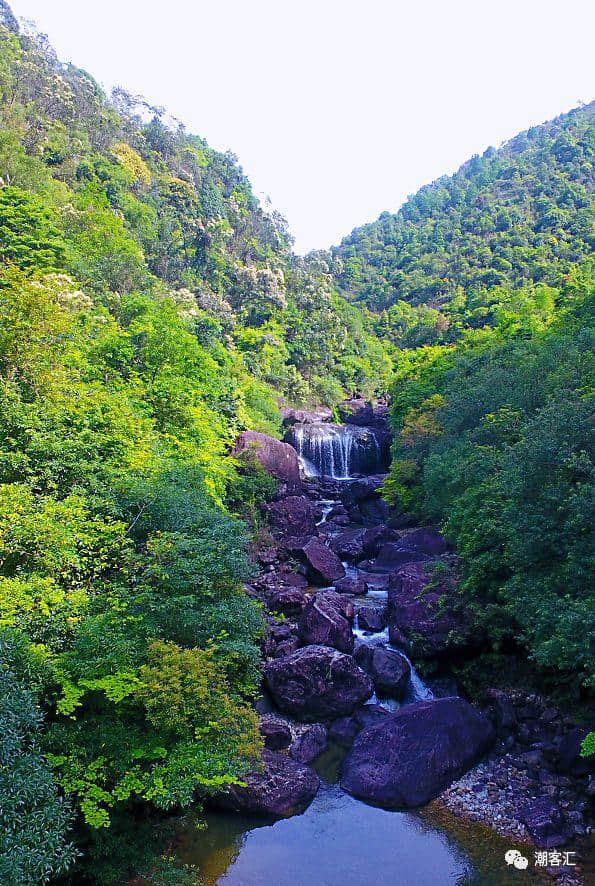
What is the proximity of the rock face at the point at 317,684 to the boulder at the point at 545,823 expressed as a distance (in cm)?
478

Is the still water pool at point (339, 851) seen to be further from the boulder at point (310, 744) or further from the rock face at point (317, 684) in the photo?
the rock face at point (317, 684)

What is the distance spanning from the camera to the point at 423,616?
16.3 meters

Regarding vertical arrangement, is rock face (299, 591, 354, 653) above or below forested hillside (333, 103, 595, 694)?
below

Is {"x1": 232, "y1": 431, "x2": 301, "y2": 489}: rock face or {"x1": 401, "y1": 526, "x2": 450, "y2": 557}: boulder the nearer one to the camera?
{"x1": 401, "y1": 526, "x2": 450, "y2": 557}: boulder

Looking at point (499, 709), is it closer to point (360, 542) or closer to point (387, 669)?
point (387, 669)

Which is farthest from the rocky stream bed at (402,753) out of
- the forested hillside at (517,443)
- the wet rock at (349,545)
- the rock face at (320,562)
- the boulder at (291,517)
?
the boulder at (291,517)

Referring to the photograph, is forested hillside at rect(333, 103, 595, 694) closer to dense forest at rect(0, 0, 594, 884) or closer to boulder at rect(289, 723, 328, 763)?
dense forest at rect(0, 0, 594, 884)

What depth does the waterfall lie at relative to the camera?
128 feet

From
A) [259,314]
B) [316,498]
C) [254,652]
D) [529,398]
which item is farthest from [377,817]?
[259,314]

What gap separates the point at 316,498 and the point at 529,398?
17.1m

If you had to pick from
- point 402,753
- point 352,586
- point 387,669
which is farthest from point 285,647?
point 352,586

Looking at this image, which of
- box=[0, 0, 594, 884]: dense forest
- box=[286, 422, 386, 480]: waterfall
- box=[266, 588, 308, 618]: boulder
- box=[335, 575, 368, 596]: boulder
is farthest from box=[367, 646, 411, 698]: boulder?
box=[286, 422, 386, 480]: waterfall

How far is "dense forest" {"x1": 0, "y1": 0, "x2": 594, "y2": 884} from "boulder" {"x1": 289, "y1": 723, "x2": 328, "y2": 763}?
2.64 metres

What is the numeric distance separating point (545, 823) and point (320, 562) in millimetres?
12982
